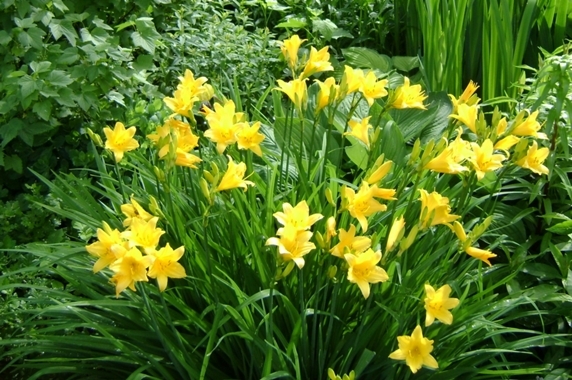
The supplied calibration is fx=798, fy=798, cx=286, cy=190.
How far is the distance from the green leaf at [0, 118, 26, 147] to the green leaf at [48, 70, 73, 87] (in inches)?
9.2

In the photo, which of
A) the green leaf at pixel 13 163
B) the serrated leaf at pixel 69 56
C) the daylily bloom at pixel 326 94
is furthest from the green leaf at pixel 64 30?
the daylily bloom at pixel 326 94

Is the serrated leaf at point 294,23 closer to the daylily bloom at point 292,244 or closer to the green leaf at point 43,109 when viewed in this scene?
the green leaf at point 43,109

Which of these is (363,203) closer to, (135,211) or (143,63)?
(135,211)

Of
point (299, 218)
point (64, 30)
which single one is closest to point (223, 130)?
point (299, 218)

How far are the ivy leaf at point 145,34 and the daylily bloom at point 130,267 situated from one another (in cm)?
163

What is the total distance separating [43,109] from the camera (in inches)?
112

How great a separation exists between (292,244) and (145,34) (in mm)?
1707

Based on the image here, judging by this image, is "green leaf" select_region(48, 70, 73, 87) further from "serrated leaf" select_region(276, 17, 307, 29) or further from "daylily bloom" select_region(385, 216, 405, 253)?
"daylily bloom" select_region(385, 216, 405, 253)

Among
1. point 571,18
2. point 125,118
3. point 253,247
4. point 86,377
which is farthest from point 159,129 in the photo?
point 571,18

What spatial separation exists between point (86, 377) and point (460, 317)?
1.05 meters

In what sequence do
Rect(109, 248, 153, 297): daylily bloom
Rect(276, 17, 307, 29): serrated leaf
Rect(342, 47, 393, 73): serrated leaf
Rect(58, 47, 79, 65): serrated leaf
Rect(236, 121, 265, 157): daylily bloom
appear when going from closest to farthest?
1. Rect(109, 248, 153, 297): daylily bloom
2. Rect(236, 121, 265, 157): daylily bloom
3. Rect(58, 47, 79, 65): serrated leaf
4. Rect(342, 47, 393, 73): serrated leaf
5. Rect(276, 17, 307, 29): serrated leaf

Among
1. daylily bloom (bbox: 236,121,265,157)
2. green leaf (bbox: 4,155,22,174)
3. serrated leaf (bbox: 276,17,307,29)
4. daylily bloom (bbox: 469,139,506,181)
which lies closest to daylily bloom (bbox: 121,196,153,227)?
daylily bloom (bbox: 236,121,265,157)

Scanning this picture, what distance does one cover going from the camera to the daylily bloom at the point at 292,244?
1671 mm

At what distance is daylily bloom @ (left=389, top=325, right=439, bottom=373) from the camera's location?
1.77 meters
